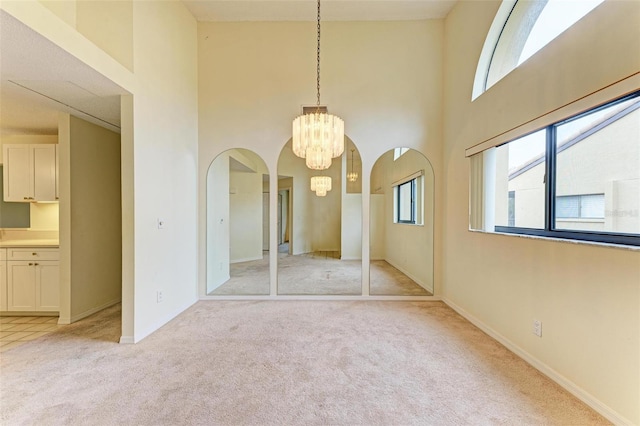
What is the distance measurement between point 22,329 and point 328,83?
15.6ft

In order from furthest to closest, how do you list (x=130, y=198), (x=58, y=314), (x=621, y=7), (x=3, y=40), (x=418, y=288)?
1. (x=418, y=288)
2. (x=58, y=314)
3. (x=130, y=198)
4. (x=3, y=40)
5. (x=621, y=7)

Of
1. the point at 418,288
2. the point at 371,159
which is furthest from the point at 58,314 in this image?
the point at 418,288

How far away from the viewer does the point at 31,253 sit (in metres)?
3.14

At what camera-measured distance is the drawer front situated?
313 cm

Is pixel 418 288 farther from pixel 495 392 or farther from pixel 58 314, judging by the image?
pixel 58 314

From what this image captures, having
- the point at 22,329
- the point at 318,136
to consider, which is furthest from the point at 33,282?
the point at 318,136

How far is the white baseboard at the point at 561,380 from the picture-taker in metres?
1.57

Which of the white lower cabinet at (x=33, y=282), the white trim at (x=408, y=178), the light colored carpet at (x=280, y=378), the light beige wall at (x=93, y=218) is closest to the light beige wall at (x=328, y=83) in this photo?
the white trim at (x=408, y=178)

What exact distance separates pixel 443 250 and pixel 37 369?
4454 mm

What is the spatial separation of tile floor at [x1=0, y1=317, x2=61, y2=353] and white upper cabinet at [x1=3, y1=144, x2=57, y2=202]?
148 cm

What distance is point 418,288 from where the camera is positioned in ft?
14.3

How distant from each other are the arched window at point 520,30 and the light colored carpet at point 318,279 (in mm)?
3037

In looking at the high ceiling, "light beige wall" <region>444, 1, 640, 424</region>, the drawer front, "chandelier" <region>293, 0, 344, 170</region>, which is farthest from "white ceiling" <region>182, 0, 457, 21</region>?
the drawer front

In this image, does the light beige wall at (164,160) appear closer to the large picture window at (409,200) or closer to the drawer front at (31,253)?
the drawer front at (31,253)
